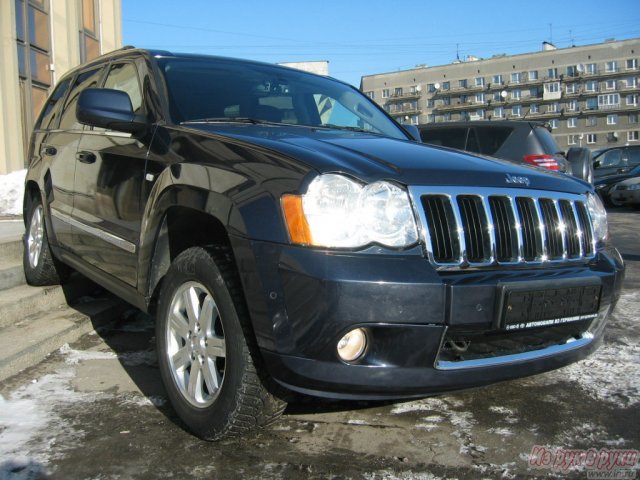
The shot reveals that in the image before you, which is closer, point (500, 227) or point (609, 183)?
point (500, 227)

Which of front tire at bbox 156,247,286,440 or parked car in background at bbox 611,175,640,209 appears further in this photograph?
parked car in background at bbox 611,175,640,209

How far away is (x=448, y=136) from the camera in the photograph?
925 centimetres

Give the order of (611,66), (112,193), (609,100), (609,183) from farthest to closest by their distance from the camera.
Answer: (609,100) < (611,66) < (609,183) < (112,193)

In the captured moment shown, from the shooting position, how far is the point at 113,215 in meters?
3.24

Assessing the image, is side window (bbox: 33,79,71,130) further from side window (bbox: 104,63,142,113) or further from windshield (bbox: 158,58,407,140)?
windshield (bbox: 158,58,407,140)

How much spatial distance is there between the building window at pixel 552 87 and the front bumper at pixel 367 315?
334 ft

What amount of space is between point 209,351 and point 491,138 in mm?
7215

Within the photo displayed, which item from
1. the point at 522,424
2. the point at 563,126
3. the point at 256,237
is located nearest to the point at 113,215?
the point at 256,237

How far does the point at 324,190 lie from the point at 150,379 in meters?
1.76

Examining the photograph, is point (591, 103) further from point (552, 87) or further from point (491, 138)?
point (491, 138)

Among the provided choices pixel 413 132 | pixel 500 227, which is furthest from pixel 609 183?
pixel 500 227

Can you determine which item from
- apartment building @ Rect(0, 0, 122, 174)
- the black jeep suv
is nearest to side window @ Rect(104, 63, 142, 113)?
the black jeep suv

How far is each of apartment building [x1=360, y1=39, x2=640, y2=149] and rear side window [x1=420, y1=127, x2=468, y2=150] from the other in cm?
8342

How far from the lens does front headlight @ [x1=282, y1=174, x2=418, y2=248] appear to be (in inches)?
82.4
